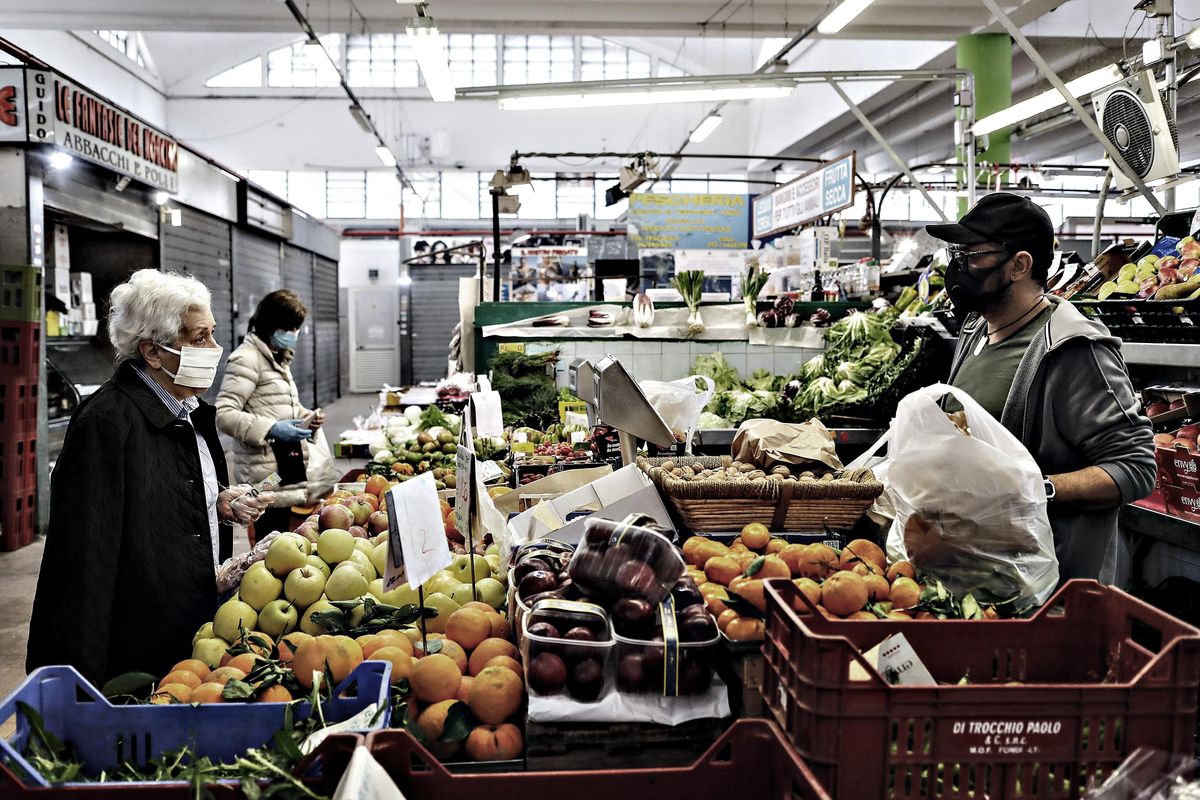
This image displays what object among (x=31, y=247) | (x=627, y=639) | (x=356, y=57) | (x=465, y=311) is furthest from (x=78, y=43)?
(x=627, y=639)

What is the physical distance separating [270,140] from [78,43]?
214 inches

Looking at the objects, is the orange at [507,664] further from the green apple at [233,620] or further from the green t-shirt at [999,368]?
the green t-shirt at [999,368]

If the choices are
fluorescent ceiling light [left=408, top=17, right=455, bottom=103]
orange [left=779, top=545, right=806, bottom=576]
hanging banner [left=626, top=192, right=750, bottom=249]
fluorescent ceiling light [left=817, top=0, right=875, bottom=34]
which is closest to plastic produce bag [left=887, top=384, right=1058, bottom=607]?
orange [left=779, top=545, right=806, bottom=576]

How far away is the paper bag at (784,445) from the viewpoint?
2.71 m

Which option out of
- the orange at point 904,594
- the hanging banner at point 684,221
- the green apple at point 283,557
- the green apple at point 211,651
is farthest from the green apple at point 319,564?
the hanging banner at point 684,221

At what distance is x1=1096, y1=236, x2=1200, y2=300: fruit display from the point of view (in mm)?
3773

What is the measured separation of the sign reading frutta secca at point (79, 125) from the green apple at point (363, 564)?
19.4 ft

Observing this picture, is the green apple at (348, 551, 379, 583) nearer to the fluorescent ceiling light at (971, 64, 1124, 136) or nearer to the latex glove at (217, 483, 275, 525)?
the latex glove at (217, 483, 275, 525)

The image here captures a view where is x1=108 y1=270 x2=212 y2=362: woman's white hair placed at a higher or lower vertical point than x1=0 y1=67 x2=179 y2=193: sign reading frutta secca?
lower

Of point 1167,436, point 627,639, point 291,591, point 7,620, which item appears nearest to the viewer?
point 627,639

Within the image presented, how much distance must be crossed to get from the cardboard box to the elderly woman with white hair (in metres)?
0.94

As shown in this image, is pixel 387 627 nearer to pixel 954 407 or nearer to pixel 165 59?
pixel 954 407

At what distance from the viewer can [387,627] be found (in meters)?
2.15

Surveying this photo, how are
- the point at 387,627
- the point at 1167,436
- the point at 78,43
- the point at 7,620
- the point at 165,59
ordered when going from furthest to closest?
the point at 165,59 < the point at 78,43 < the point at 7,620 < the point at 1167,436 < the point at 387,627
